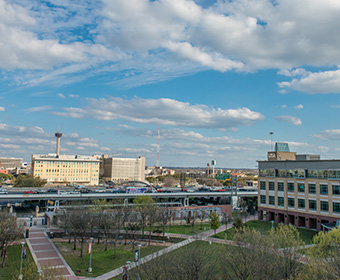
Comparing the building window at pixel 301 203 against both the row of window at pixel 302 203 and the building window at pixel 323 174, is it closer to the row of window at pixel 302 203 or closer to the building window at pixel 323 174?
the row of window at pixel 302 203

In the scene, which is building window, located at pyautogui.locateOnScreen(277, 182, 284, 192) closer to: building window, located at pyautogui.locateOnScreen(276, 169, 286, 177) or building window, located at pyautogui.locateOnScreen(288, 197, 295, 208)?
building window, located at pyautogui.locateOnScreen(276, 169, 286, 177)

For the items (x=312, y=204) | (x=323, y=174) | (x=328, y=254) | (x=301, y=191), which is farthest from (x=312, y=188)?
(x=328, y=254)

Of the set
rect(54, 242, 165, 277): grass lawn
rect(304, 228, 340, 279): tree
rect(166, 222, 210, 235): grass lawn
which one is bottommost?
rect(54, 242, 165, 277): grass lawn

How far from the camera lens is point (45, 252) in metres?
43.9

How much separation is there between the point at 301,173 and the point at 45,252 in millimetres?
54827

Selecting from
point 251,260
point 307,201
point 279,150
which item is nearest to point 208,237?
point 307,201

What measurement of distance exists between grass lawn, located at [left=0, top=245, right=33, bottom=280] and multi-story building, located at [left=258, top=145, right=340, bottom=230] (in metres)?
53.8

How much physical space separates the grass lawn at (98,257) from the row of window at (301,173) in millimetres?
39715

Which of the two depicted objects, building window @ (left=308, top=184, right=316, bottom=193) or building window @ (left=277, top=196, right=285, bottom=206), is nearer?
building window @ (left=308, top=184, right=316, bottom=193)

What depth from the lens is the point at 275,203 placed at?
73.1 metres

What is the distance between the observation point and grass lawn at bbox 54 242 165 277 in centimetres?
3808

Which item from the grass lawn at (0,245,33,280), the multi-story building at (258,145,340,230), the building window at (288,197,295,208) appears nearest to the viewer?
the grass lawn at (0,245,33,280)

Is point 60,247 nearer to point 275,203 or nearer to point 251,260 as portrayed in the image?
point 251,260

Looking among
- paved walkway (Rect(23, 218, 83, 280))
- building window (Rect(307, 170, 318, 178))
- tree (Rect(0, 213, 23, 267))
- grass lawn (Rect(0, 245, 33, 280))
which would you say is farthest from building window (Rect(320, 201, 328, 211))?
tree (Rect(0, 213, 23, 267))
